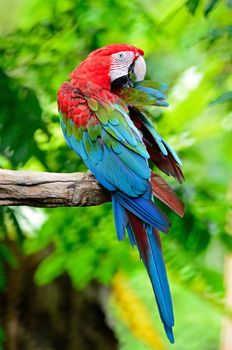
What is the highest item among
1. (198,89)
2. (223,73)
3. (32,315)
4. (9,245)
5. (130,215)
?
(130,215)

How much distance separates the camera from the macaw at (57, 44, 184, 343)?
92 centimetres

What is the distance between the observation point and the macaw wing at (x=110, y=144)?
3.08 ft

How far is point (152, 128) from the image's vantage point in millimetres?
1001

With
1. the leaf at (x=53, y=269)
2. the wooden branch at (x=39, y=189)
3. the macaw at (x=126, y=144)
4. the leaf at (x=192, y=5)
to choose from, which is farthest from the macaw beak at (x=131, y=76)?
the leaf at (x=53, y=269)

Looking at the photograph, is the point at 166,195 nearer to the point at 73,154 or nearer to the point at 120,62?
the point at 120,62

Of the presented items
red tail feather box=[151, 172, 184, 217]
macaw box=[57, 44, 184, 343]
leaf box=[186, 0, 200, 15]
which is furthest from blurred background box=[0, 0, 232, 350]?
red tail feather box=[151, 172, 184, 217]

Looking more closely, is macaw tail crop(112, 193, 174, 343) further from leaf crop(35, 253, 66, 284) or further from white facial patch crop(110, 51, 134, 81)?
leaf crop(35, 253, 66, 284)

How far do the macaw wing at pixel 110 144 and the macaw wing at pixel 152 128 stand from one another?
26 millimetres

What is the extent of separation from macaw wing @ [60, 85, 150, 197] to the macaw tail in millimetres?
18

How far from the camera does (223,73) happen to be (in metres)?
1.74

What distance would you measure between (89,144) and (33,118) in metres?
0.27

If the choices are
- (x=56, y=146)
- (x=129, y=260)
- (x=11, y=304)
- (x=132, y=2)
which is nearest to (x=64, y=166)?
(x=56, y=146)

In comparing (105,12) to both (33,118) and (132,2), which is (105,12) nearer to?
(132,2)

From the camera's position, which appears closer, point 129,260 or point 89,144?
point 89,144
